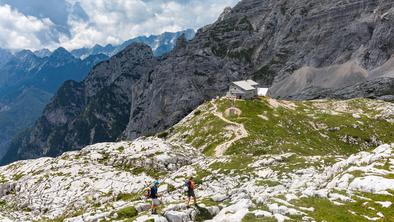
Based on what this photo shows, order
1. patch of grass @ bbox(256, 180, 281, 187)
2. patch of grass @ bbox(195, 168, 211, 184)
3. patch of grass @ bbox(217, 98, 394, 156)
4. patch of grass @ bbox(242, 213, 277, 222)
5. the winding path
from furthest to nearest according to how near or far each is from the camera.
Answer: patch of grass @ bbox(217, 98, 394, 156) → the winding path → patch of grass @ bbox(195, 168, 211, 184) → patch of grass @ bbox(256, 180, 281, 187) → patch of grass @ bbox(242, 213, 277, 222)

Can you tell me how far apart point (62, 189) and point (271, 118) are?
66.7 m

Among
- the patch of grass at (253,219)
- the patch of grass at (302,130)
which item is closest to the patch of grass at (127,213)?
the patch of grass at (253,219)

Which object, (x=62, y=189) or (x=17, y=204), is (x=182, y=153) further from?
(x=17, y=204)

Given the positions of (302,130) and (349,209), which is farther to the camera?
(302,130)

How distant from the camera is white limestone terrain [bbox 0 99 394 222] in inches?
1203

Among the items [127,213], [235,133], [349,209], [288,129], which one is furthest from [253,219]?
[288,129]

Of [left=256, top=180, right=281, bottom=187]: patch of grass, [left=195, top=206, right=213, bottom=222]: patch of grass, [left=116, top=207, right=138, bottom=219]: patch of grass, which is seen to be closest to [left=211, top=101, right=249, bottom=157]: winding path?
[left=256, top=180, right=281, bottom=187]: patch of grass

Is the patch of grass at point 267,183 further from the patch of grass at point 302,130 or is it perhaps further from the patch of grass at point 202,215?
the patch of grass at point 302,130

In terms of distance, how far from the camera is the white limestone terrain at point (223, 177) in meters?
30.6

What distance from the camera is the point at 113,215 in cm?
3712

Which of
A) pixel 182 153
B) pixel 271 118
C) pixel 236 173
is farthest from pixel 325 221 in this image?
pixel 271 118

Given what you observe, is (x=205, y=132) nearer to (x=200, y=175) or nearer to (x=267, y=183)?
(x=200, y=175)

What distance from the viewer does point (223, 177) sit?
54.9 metres

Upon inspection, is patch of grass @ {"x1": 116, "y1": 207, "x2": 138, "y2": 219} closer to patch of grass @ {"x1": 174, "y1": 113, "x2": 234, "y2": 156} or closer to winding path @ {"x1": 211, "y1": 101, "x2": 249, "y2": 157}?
winding path @ {"x1": 211, "y1": 101, "x2": 249, "y2": 157}
